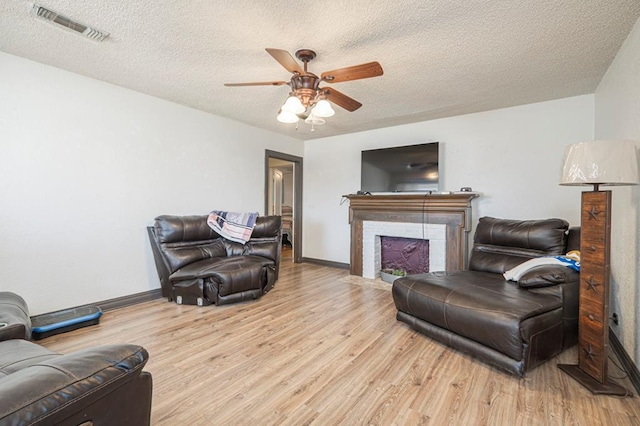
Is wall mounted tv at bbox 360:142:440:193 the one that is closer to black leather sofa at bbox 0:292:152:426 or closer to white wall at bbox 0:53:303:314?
white wall at bbox 0:53:303:314

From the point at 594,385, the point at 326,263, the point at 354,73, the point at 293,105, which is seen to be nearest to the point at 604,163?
the point at 594,385

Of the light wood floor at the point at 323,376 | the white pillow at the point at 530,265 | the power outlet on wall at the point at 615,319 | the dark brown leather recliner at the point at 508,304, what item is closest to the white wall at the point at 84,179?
the light wood floor at the point at 323,376

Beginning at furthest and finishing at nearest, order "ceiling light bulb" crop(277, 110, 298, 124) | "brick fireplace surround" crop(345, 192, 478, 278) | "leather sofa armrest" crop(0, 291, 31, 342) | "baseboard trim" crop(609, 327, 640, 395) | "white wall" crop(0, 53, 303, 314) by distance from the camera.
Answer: "brick fireplace surround" crop(345, 192, 478, 278)
"white wall" crop(0, 53, 303, 314)
"ceiling light bulb" crop(277, 110, 298, 124)
"baseboard trim" crop(609, 327, 640, 395)
"leather sofa armrest" crop(0, 291, 31, 342)

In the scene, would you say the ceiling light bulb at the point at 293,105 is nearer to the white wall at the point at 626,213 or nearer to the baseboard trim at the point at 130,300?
the white wall at the point at 626,213

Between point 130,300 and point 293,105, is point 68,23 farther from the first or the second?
point 130,300

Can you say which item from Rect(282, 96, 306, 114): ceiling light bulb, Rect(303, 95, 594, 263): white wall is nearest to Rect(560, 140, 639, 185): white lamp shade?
Rect(282, 96, 306, 114): ceiling light bulb

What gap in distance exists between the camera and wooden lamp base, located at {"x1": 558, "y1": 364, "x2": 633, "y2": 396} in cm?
180

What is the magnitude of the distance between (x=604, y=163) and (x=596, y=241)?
494 mm

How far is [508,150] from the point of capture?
387 cm

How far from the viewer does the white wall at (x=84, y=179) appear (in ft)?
8.85

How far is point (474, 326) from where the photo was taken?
2.15 meters

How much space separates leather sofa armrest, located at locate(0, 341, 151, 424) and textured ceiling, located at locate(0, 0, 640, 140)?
6.78 feet

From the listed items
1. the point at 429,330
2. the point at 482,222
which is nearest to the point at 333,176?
the point at 482,222

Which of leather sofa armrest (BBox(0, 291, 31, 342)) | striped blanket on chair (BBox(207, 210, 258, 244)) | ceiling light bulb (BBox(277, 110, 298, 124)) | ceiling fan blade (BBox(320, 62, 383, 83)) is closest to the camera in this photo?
leather sofa armrest (BBox(0, 291, 31, 342))
